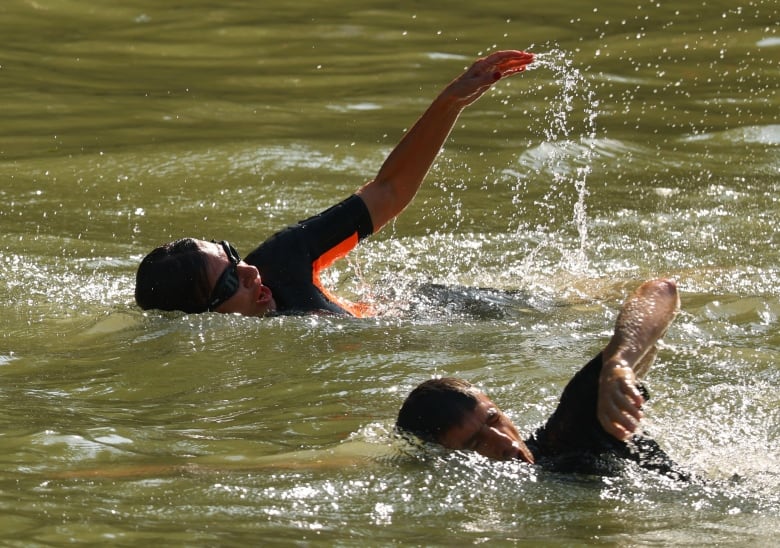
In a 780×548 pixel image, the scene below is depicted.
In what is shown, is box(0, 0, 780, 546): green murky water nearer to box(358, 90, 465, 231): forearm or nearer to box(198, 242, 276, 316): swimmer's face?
box(198, 242, 276, 316): swimmer's face

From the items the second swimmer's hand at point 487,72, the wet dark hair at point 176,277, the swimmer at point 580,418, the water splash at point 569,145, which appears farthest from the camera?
the water splash at point 569,145

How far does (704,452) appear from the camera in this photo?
16.9 feet

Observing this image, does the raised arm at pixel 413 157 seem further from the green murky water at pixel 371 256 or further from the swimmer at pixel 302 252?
the green murky water at pixel 371 256

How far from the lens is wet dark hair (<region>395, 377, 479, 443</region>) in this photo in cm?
453

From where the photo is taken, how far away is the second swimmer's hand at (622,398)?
163 inches

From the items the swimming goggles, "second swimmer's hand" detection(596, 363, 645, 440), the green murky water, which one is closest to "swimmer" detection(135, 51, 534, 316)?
the swimming goggles

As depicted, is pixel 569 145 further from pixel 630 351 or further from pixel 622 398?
pixel 622 398

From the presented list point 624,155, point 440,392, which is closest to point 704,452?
point 440,392

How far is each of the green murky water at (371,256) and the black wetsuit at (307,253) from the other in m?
0.14

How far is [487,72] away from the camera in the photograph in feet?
20.6

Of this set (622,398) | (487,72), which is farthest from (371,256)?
(622,398)

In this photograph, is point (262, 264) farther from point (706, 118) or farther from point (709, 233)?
point (706, 118)

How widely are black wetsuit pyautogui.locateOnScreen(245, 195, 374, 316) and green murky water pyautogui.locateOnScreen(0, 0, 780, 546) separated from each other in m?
0.14

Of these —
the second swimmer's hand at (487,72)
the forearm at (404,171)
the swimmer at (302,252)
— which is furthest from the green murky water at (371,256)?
the second swimmer's hand at (487,72)
